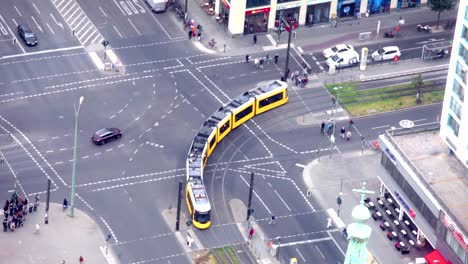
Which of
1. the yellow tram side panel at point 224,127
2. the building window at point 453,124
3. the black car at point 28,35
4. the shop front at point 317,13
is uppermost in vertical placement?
the shop front at point 317,13

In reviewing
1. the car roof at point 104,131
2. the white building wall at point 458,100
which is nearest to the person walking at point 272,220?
the white building wall at point 458,100

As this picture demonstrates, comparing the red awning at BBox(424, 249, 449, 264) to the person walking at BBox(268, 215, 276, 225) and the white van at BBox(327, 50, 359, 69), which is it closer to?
the person walking at BBox(268, 215, 276, 225)

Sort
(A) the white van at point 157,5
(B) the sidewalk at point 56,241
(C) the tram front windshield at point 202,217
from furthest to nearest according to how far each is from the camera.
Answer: (A) the white van at point 157,5 < (C) the tram front windshield at point 202,217 < (B) the sidewalk at point 56,241

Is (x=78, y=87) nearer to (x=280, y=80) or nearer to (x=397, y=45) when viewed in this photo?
(x=280, y=80)

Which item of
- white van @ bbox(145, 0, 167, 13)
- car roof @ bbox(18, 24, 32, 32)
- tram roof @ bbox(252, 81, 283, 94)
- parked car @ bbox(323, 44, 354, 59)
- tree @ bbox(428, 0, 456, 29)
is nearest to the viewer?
tram roof @ bbox(252, 81, 283, 94)

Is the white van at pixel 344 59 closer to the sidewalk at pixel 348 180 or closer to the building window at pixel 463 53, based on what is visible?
the sidewalk at pixel 348 180

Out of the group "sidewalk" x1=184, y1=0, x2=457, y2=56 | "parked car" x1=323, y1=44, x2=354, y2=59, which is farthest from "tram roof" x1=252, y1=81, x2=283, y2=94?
"parked car" x1=323, y1=44, x2=354, y2=59

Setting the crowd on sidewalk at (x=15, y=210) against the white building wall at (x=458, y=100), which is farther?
the crowd on sidewalk at (x=15, y=210)
